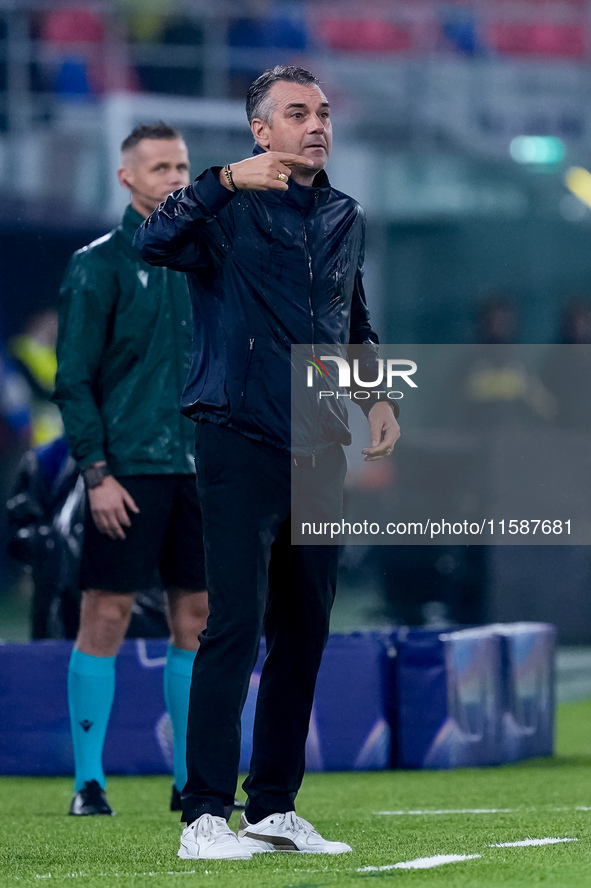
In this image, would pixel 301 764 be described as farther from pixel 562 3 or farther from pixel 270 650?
pixel 562 3

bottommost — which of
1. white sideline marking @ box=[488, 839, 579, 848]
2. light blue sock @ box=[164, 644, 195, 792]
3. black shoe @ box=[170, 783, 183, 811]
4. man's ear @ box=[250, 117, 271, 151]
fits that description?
black shoe @ box=[170, 783, 183, 811]

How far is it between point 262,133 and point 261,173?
19 cm

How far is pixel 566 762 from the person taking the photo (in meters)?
3.85

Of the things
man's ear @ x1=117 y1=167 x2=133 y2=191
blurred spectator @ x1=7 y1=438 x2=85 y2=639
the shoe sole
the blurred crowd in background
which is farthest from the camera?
the blurred crowd in background

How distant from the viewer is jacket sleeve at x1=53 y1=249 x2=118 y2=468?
2.99 metres

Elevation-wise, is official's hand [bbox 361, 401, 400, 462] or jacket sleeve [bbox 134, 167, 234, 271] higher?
jacket sleeve [bbox 134, 167, 234, 271]

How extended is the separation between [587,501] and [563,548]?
1.68 feet

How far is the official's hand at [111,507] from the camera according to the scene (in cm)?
296

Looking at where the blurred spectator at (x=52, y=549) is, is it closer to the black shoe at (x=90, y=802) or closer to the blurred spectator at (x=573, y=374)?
the black shoe at (x=90, y=802)

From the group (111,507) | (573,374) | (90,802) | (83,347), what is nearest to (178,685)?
→ (90,802)

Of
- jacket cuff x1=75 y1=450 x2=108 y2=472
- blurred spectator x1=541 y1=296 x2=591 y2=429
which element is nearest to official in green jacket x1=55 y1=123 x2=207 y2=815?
jacket cuff x1=75 y1=450 x2=108 y2=472

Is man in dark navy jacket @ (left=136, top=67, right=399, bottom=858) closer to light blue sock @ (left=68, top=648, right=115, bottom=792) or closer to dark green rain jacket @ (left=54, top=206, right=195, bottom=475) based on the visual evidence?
dark green rain jacket @ (left=54, top=206, right=195, bottom=475)

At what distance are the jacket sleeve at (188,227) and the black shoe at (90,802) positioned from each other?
129cm

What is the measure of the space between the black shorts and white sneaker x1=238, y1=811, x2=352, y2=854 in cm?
88
